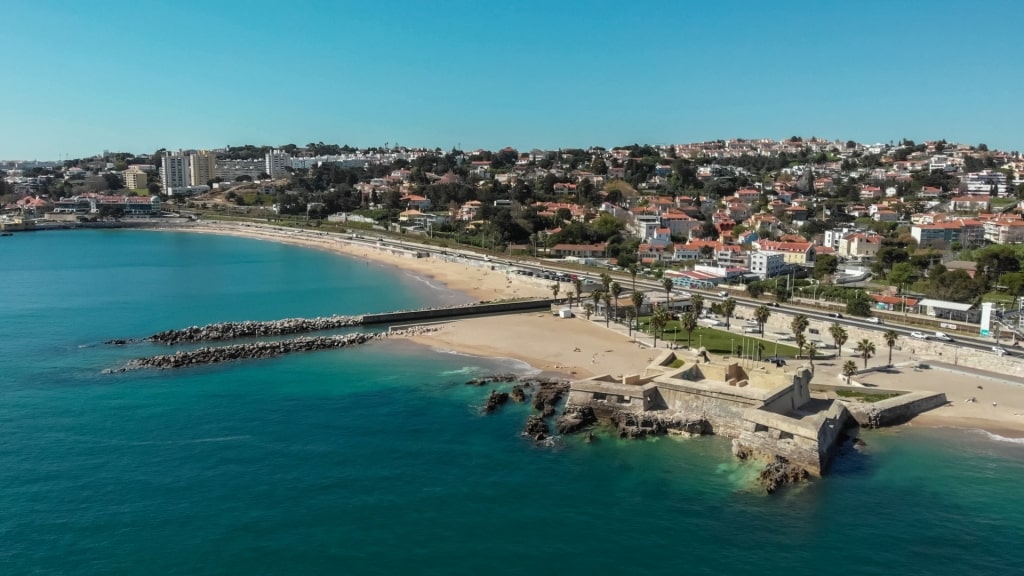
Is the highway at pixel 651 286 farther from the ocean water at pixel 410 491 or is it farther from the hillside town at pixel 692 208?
the ocean water at pixel 410 491

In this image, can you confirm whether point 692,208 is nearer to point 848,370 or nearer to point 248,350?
point 848,370

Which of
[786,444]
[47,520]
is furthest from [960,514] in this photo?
[47,520]

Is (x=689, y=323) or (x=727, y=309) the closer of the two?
(x=689, y=323)

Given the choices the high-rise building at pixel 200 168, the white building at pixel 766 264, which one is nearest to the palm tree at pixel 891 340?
the white building at pixel 766 264

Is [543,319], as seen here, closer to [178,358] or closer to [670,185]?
[178,358]

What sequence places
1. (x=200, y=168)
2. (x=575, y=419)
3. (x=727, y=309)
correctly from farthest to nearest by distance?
(x=200, y=168), (x=727, y=309), (x=575, y=419)

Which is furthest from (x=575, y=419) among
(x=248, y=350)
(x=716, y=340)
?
(x=248, y=350)

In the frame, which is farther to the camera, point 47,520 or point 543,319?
point 543,319
